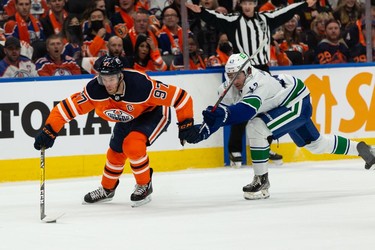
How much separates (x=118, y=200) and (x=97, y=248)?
2.21 metres

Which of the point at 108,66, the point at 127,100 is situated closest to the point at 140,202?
the point at 127,100

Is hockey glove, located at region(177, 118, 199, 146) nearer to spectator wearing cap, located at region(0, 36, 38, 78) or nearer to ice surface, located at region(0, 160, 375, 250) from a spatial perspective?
ice surface, located at region(0, 160, 375, 250)

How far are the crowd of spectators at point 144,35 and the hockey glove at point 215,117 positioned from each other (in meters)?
2.14

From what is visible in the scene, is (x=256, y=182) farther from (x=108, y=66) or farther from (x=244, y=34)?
(x=244, y=34)

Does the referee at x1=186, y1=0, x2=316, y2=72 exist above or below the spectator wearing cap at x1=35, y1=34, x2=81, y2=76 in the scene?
above

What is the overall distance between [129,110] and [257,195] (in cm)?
113

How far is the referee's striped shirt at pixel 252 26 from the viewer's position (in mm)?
9597

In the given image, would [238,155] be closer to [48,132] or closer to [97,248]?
[48,132]

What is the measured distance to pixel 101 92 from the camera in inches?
283

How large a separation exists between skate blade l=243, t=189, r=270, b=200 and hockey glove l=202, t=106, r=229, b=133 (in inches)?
25.2

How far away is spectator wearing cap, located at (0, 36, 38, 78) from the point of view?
28.8 feet

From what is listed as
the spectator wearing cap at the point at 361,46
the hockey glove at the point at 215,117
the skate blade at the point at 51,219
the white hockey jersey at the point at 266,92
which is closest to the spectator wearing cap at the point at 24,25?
the white hockey jersey at the point at 266,92

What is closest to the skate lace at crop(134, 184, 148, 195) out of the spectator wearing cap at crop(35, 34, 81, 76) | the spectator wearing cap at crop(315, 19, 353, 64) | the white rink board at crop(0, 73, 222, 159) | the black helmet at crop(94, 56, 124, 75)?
the black helmet at crop(94, 56, 124, 75)

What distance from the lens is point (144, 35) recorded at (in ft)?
30.8
